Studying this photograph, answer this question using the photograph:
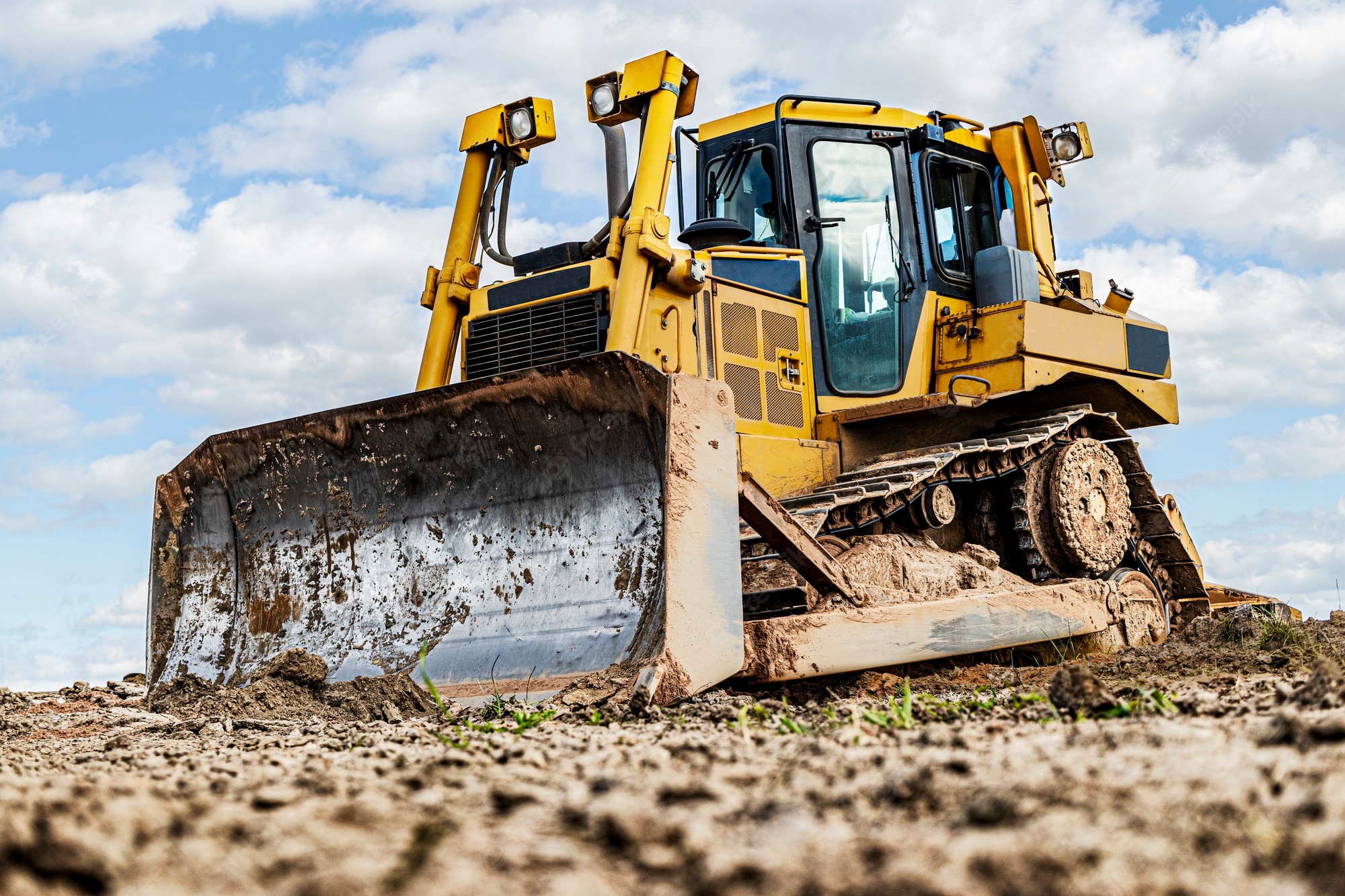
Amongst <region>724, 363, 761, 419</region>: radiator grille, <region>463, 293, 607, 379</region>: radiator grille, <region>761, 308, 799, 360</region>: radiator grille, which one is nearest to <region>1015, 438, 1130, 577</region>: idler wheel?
<region>761, 308, 799, 360</region>: radiator grille

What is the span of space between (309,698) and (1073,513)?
4188mm

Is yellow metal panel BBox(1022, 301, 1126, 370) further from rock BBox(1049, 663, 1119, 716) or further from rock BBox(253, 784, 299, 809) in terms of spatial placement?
rock BBox(253, 784, 299, 809)

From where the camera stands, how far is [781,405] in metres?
6.38

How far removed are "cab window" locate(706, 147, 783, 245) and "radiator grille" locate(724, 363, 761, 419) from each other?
3.16 ft

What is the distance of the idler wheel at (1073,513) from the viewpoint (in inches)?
263

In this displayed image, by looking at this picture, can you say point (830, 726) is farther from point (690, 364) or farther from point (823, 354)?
point (823, 354)

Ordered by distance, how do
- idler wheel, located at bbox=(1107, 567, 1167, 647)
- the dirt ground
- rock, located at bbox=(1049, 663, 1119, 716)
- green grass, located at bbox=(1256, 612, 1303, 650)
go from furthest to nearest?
idler wheel, located at bbox=(1107, 567, 1167, 647)
green grass, located at bbox=(1256, 612, 1303, 650)
rock, located at bbox=(1049, 663, 1119, 716)
the dirt ground

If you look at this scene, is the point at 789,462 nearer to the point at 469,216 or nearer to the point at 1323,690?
A: the point at 469,216

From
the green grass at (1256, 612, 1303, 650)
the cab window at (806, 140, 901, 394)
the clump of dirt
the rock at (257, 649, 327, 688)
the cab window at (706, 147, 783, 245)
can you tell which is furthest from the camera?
→ the cab window at (706, 147, 783, 245)

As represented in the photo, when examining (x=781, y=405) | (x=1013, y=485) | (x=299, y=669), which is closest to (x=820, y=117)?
(x=781, y=405)

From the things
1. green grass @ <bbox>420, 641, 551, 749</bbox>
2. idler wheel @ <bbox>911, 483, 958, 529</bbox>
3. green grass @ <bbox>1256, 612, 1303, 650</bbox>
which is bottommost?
green grass @ <bbox>1256, 612, 1303, 650</bbox>

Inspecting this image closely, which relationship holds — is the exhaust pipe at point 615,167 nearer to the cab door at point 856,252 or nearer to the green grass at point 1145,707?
the cab door at point 856,252

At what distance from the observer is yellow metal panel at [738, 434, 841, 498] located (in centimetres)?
594

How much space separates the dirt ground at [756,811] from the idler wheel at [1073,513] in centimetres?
376
